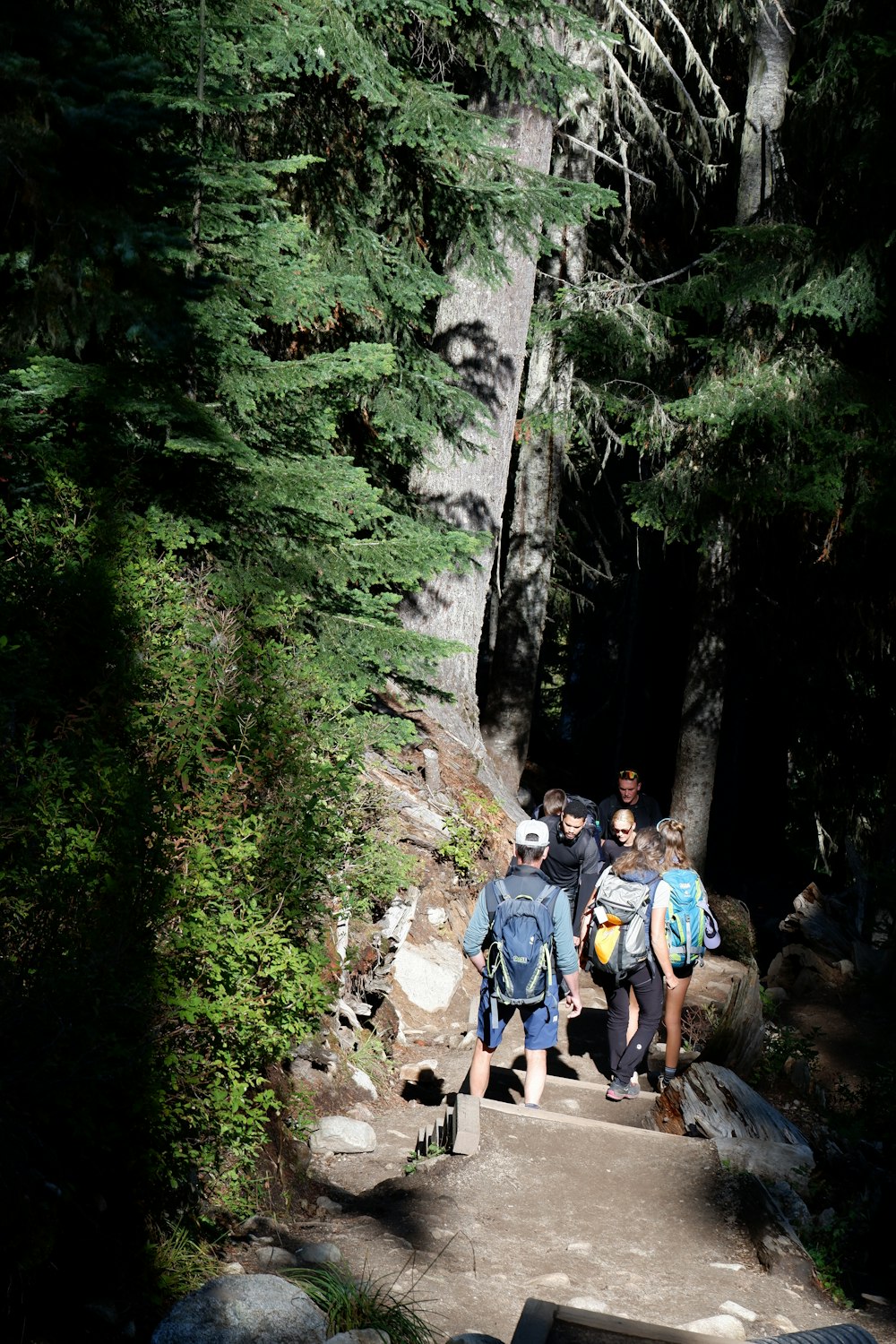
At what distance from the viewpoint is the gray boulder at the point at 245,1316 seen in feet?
12.5

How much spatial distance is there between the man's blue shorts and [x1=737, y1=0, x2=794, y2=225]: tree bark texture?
1161 centimetres

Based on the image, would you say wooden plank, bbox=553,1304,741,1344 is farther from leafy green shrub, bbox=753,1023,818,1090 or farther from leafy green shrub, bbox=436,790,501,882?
leafy green shrub, bbox=436,790,501,882

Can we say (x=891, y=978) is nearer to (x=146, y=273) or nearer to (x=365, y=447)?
(x=365, y=447)

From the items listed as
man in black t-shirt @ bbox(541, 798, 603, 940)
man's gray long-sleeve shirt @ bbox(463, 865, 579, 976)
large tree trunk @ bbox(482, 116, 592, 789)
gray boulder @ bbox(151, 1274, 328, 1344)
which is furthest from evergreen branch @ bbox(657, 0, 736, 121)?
gray boulder @ bbox(151, 1274, 328, 1344)

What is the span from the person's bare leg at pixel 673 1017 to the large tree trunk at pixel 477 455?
15.6ft

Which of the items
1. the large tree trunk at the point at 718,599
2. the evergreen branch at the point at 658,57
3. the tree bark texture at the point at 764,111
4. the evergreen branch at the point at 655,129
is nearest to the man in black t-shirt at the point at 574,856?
the large tree trunk at the point at 718,599

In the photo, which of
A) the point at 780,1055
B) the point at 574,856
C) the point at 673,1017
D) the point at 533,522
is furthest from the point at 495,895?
the point at 533,522

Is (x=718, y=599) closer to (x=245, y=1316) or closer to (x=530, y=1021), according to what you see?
(x=530, y=1021)

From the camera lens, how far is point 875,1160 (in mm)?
8680

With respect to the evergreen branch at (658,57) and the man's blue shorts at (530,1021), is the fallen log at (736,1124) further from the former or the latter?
the evergreen branch at (658,57)

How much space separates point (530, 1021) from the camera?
7012 mm

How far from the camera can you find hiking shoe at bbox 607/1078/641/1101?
26.0 feet

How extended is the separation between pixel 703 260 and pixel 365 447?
5474 mm

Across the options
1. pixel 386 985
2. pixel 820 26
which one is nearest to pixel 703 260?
pixel 820 26
